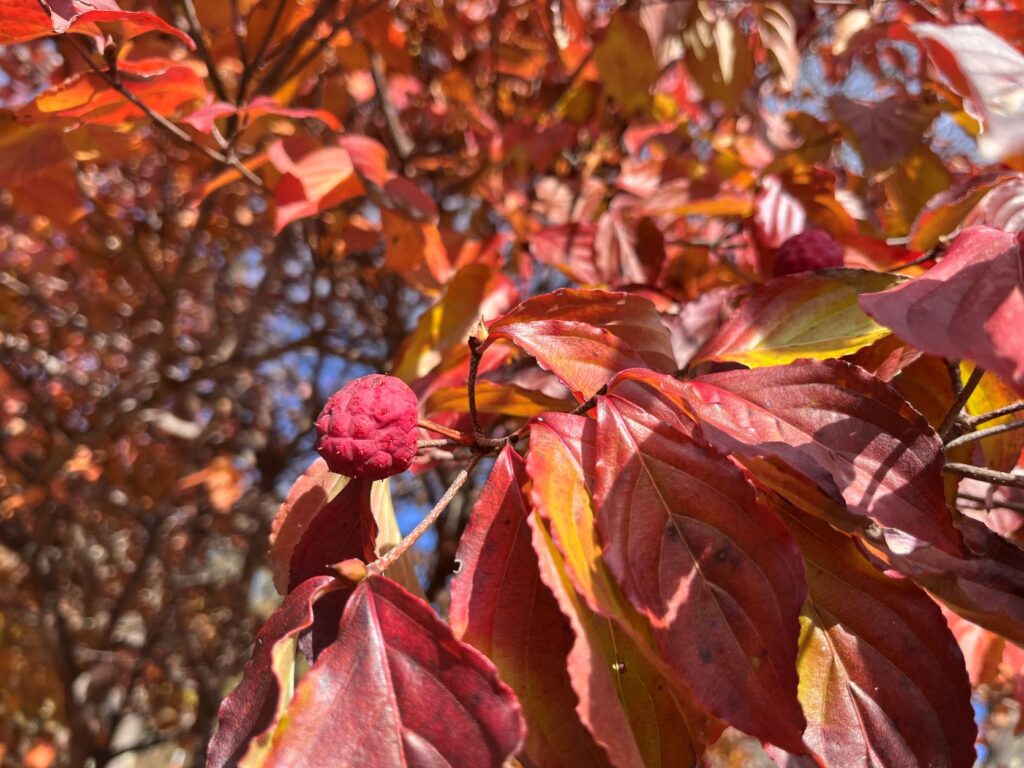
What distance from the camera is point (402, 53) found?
1997 mm

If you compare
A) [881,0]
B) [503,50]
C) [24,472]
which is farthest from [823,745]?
[24,472]

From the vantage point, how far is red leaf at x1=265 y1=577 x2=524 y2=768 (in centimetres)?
43

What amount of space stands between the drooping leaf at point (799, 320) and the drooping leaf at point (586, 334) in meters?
0.06

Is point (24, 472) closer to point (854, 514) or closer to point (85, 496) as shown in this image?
point (85, 496)

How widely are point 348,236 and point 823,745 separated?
1516 millimetres

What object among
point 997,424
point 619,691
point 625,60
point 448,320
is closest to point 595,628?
point 619,691

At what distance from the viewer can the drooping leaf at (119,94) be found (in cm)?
91

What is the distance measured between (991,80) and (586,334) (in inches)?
12.5

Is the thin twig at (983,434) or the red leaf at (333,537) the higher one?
the red leaf at (333,537)

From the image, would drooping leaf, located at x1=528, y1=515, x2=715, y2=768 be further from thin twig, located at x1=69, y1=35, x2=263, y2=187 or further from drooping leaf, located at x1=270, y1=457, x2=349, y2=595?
thin twig, located at x1=69, y1=35, x2=263, y2=187

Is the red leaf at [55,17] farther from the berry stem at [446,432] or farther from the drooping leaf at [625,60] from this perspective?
the drooping leaf at [625,60]

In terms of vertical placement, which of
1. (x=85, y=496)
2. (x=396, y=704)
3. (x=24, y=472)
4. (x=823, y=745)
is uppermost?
(x=396, y=704)

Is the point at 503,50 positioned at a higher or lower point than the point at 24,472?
higher

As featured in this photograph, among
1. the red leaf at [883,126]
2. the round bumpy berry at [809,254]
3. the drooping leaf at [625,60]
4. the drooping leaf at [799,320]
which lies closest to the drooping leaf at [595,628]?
the drooping leaf at [799,320]
